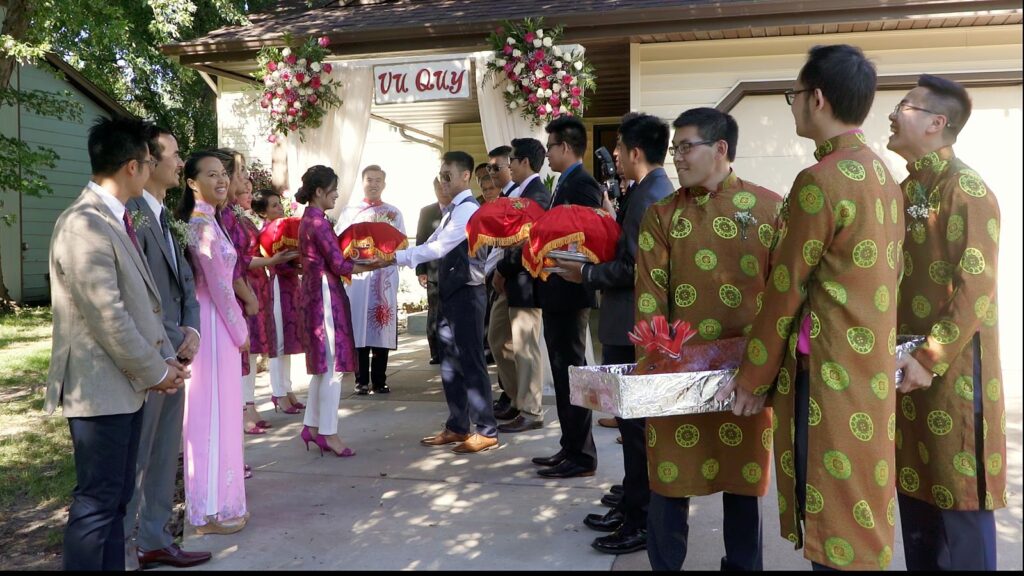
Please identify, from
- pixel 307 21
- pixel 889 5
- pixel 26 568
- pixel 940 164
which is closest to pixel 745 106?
pixel 889 5

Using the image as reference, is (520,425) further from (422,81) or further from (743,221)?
(422,81)

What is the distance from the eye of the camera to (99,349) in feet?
9.66

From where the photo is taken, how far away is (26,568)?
3.91 meters

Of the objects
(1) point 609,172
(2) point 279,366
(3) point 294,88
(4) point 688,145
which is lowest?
(2) point 279,366

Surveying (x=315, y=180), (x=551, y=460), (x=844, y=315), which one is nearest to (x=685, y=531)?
(x=844, y=315)

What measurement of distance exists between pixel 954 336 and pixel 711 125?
109 cm

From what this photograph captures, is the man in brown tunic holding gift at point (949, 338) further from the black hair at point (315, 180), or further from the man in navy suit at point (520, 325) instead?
the black hair at point (315, 180)

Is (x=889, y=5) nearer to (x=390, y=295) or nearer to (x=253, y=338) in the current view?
(x=390, y=295)

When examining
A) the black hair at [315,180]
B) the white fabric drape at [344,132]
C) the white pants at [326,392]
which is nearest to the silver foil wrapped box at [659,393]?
the white pants at [326,392]

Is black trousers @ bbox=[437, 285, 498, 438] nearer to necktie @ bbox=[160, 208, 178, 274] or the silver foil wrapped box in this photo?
necktie @ bbox=[160, 208, 178, 274]

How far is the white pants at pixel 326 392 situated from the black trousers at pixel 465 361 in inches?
29.2

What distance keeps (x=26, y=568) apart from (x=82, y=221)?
2047 mm

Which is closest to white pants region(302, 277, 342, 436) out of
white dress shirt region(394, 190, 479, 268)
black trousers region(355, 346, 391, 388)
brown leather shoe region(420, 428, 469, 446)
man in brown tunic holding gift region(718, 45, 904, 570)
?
white dress shirt region(394, 190, 479, 268)

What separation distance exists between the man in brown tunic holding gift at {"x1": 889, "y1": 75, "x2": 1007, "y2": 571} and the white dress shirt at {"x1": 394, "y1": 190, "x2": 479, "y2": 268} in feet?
9.86
